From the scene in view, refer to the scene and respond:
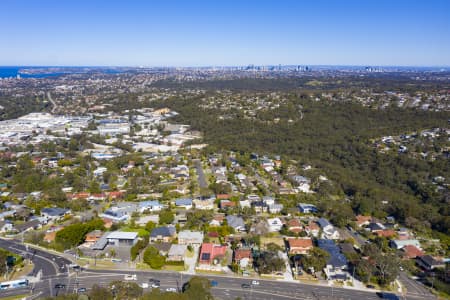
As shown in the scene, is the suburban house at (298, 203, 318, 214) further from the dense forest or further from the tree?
the tree

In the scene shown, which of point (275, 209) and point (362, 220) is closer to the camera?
point (362, 220)

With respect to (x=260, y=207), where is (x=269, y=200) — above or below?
above

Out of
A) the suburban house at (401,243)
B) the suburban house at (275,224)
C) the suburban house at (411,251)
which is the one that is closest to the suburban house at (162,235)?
the suburban house at (275,224)

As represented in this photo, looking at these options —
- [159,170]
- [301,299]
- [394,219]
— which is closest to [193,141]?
[159,170]

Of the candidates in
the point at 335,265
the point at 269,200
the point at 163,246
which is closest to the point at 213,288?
the point at 163,246

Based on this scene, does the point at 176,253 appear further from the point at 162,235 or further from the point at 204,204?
the point at 204,204

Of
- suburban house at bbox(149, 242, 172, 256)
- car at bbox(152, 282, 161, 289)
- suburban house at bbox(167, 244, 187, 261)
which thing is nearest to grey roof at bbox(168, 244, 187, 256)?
suburban house at bbox(167, 244, 187, 261)

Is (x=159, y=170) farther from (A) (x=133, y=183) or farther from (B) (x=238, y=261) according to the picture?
(B) (x=238, y=261)
